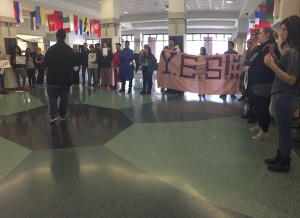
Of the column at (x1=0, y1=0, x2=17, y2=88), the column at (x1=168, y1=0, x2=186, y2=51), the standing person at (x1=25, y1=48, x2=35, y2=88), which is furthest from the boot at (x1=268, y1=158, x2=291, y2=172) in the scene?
the column at (x1=0, y1=0, x2=17, y2=88)

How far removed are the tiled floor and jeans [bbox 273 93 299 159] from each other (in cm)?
39

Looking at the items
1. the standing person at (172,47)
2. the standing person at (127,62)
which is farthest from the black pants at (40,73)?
the standing person at (172,47)

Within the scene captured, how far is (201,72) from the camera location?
286 inches

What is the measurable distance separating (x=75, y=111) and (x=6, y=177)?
125 inches

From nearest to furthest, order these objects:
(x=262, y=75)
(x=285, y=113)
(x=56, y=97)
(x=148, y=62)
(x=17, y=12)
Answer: (x=285, y=113), (x=262, y=75), (x=56, y=97), (x=148, y=62), (x=17, y=12)

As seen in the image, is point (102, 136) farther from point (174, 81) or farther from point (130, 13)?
point (130, 13)

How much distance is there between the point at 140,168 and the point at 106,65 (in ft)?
21.6

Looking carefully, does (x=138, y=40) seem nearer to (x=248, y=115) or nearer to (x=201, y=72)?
(x=201, y=72)

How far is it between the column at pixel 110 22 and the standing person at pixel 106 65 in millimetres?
866

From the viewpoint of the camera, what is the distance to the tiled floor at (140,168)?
237 cm

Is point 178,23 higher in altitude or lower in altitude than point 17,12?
lower

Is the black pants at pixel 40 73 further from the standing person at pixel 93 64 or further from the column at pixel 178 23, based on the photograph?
the column at pixel 178 23

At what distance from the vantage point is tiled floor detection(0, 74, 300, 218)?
7.77ft

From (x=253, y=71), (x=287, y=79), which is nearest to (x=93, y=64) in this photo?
(x=253, y=71)
